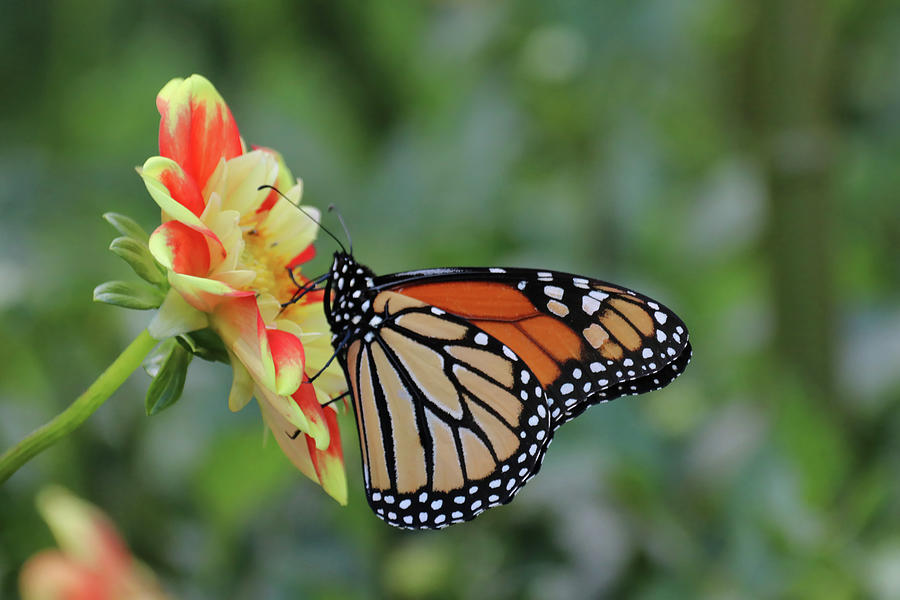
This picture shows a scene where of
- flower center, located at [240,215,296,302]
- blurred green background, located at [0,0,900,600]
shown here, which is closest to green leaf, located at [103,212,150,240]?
flower center, located at [240,215,296,302]

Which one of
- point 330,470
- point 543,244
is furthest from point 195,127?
point 543,244

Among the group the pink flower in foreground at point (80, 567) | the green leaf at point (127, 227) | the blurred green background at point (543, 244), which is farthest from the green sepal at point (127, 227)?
the blurred green background at point (543, 244)

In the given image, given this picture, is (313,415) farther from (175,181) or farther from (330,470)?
(175,181)

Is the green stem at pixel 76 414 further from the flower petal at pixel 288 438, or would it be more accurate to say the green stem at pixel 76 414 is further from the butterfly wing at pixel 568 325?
the butterfly wing at pixel 568 325

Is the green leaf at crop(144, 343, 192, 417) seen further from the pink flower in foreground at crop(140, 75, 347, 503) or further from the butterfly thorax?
the butterfly thorax

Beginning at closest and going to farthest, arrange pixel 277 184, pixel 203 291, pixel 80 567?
pixel 203 291 → pixel 277 184 → pixel 80 567
